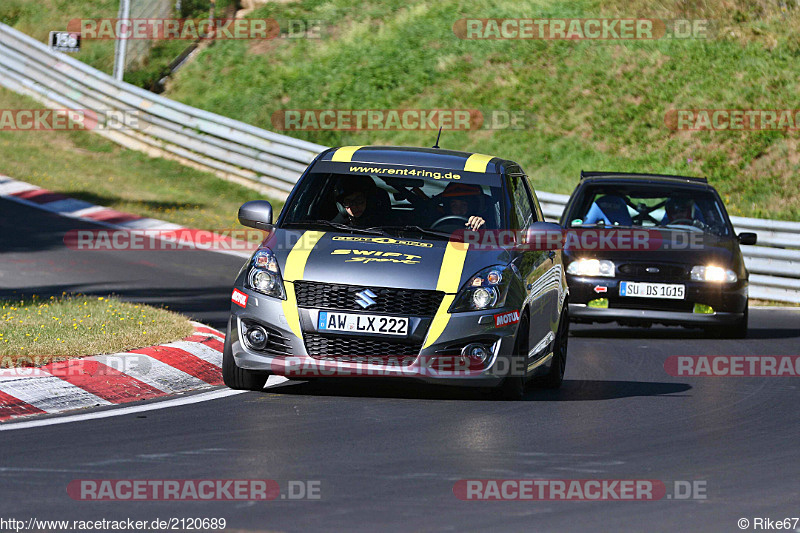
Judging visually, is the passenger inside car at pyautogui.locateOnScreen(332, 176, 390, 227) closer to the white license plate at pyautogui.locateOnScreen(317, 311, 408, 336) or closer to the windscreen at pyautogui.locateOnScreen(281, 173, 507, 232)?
the windscreen at pyautogui.locateOnScreen(281, 173, 507, 232)

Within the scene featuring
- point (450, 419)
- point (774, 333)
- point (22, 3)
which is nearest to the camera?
point (450, 419)

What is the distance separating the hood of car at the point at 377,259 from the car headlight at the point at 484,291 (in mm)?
55

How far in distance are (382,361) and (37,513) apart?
3355 mm

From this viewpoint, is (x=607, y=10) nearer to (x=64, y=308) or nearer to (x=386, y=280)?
(x=64, y=308)

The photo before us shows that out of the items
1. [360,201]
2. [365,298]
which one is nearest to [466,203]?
[360,201]

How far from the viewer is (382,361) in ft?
28.5

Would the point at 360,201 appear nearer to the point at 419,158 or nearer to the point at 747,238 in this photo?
the point at 419,158

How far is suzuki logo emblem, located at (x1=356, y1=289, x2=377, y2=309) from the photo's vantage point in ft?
28.6

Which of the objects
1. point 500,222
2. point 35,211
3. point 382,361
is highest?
point 500,222

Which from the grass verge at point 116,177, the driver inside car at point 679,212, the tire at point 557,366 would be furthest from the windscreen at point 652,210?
the grass verge at point 116,177

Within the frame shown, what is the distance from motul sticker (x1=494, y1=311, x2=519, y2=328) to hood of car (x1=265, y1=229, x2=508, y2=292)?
33cm

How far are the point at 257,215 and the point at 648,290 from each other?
5.50 meters

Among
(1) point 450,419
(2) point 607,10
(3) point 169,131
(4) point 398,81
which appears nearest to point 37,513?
(1) point 450,419

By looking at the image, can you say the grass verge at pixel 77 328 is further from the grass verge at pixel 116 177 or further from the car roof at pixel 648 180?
the grass verge at pixel 116 177
